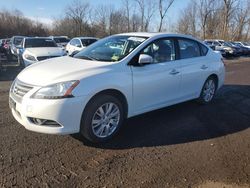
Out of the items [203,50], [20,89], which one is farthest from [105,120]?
[203,50]

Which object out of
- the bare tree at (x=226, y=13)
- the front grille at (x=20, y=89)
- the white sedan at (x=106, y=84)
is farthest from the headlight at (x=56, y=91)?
the bare tree at (x=226, y=13)

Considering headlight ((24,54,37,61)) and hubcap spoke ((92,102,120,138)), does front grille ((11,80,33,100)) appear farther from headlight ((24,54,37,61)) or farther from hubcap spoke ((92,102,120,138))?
headlight ((24,54,37,61))

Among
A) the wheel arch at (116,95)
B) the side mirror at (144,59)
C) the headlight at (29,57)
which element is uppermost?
the side mirror at (144,59)

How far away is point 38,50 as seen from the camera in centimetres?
1232

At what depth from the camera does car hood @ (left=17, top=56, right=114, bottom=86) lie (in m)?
4.23

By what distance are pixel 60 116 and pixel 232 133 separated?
9.69 ft

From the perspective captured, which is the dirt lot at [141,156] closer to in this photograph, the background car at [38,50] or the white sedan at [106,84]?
the white sedan at [106,84]

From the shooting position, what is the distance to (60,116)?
13.4 ft

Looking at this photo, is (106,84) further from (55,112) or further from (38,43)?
(38,43)

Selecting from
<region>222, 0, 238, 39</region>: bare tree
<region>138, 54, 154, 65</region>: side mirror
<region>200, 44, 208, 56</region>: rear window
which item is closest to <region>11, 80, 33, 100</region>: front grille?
<region>138, 54, 154, 65</region>: side mirror

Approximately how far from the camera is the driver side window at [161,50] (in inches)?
209

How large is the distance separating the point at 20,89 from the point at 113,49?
1.76 meters

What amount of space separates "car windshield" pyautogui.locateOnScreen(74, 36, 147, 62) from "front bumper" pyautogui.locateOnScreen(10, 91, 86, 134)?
1179 millimetres

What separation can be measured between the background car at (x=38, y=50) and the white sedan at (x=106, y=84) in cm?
662
